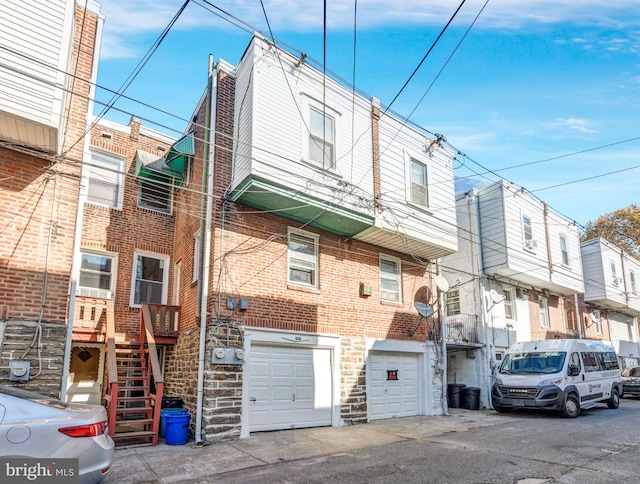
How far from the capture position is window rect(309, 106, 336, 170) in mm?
11297

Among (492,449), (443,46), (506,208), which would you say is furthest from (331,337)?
(506,208)

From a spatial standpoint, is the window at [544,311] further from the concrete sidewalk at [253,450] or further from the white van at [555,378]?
the concrete sidewalk at [253,450]

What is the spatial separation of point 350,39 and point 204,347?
6.86 metres

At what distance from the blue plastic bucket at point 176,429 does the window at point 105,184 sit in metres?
6.54

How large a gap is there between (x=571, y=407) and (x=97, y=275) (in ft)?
44.9

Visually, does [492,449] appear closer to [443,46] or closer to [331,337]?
[331,337]

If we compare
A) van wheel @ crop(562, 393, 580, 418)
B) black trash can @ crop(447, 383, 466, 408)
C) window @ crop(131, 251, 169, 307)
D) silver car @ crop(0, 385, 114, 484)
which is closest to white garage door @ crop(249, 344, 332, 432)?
window @ crop(131, 251, 169, 307)

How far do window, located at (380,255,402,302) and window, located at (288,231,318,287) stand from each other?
2539 mm

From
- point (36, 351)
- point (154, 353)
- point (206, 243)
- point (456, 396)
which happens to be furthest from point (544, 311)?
point (36, 351)

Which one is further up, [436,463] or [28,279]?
[28,279]

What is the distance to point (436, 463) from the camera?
23.4 feet

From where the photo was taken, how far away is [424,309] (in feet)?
44.3

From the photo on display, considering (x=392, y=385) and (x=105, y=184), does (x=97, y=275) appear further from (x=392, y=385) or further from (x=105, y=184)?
(x=392, y=385)

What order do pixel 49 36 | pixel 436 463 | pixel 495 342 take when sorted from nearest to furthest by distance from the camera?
pixel 436 463 → pixel 49 36 → pixel 495 342
